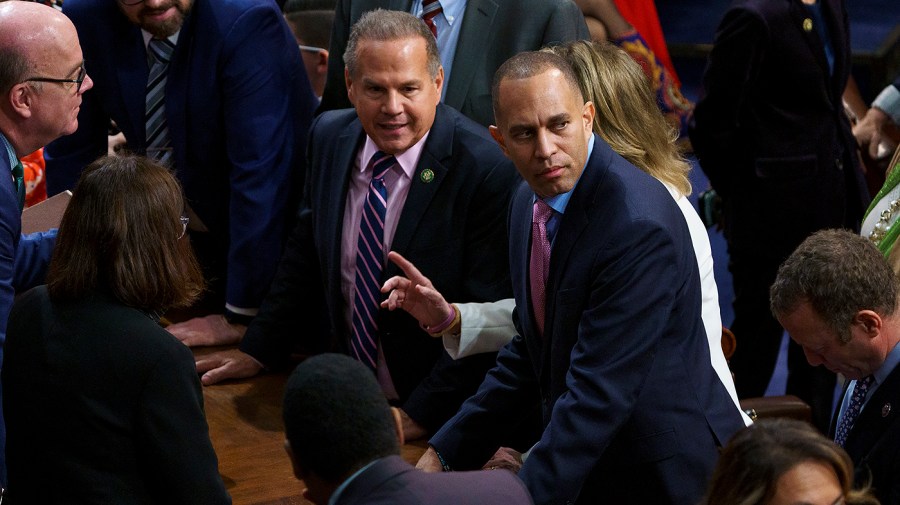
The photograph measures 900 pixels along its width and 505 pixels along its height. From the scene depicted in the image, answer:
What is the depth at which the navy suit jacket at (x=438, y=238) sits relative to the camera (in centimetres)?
325

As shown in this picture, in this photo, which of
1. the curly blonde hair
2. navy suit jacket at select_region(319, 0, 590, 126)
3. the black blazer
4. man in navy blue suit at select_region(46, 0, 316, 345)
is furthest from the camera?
man in navy blue suit at select_region(46, 0, 316, 345)

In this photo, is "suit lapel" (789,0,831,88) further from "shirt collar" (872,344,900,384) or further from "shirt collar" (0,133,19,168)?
"shirt collar" (0,133,19,168)

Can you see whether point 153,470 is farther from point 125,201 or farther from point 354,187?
point 354,187

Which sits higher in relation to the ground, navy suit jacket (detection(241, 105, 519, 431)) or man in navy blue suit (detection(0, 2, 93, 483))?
man in navy blue suit (detection(0, 2, 93, 483))

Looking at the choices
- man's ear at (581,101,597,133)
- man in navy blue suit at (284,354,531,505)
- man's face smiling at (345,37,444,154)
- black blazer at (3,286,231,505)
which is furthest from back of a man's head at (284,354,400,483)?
man's face smiling at (345,37,444,154)

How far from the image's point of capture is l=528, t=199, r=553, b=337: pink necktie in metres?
2.76

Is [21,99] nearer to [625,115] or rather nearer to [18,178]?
[18,178]

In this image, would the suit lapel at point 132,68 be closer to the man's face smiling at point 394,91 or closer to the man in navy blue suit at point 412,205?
the man in navy blue suit at point 412,205

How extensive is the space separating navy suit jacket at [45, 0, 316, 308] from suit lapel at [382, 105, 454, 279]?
683mm

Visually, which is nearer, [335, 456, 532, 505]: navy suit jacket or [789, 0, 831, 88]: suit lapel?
[335, 456, 532, 505]: navy suit jacket

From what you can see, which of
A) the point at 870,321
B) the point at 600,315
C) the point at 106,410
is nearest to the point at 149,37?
the point at 106,410

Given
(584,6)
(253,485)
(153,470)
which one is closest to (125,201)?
(153,470)

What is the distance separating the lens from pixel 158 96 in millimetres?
3875

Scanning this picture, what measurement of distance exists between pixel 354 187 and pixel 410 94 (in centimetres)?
31
